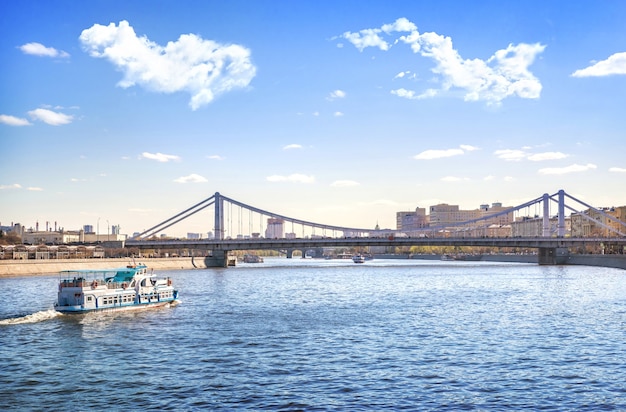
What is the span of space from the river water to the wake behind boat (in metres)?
1.53

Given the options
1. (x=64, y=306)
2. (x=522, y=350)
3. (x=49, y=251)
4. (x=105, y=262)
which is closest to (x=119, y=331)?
(x=64, y=306)

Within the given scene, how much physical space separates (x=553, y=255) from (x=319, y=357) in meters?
144

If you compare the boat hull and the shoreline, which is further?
the shoreline

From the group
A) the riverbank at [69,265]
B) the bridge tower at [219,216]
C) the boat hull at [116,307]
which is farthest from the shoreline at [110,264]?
the boat hull at [116,307]

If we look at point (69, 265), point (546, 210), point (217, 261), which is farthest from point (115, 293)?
point (546, 210)

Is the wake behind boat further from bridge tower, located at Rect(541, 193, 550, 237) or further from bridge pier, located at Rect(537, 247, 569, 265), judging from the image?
bridge tower, located at Rect(541, 193, 550, 237)

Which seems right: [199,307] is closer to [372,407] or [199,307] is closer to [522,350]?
[522,350]

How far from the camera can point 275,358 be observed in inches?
1280

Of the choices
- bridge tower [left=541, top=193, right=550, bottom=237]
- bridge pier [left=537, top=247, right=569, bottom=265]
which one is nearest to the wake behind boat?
bridge pier [left=537, top=247, right=569, bottom=265]

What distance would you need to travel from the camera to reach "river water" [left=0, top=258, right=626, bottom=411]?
81.4ft

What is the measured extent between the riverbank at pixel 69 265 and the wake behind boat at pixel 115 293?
55386 mm

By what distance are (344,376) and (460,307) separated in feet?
97.5

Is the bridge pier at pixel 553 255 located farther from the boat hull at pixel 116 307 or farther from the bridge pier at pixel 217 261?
the boat hull at pixel 116 307

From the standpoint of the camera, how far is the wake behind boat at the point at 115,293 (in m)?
51.6
